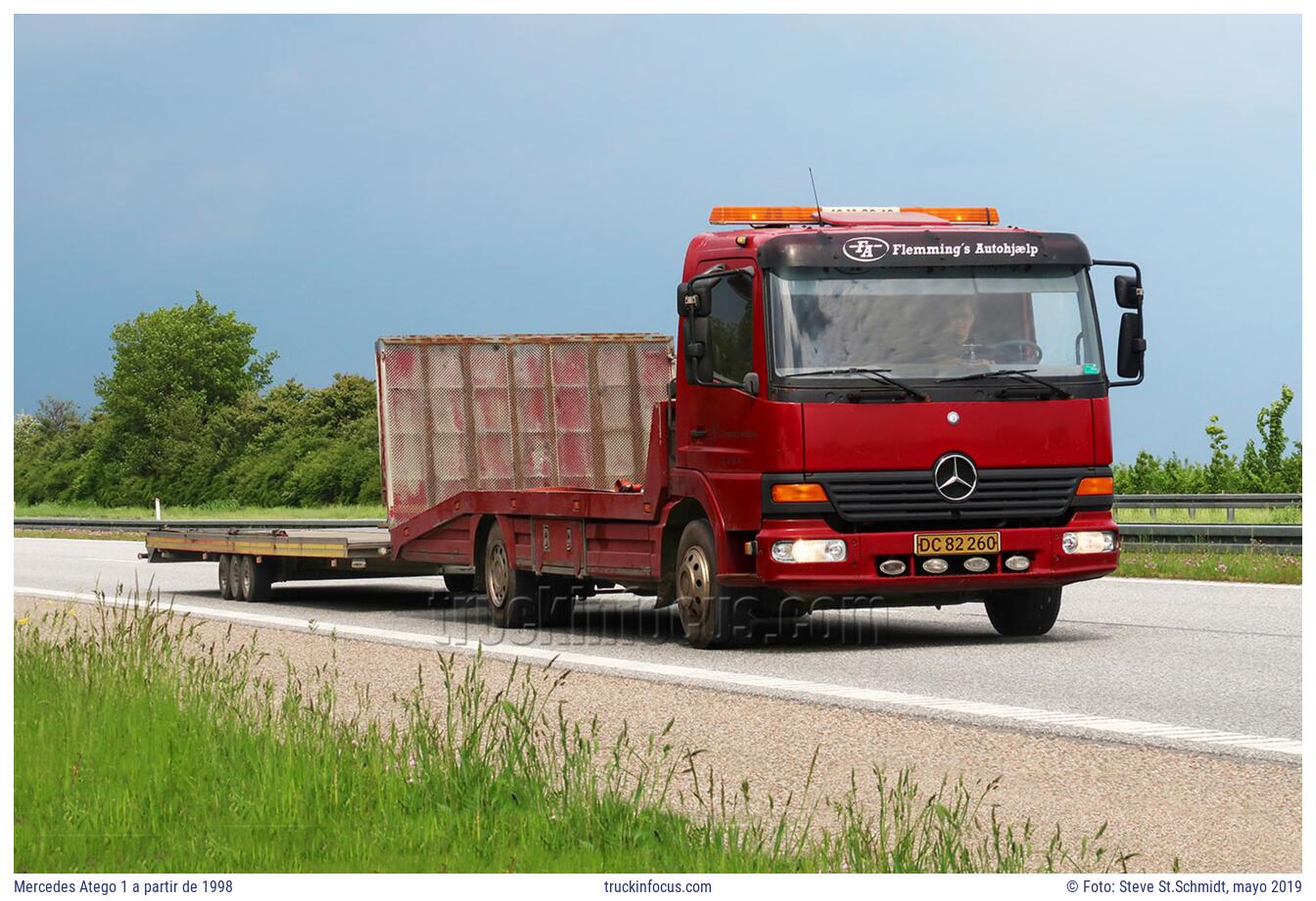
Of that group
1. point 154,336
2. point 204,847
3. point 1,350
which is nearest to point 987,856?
point 204,847

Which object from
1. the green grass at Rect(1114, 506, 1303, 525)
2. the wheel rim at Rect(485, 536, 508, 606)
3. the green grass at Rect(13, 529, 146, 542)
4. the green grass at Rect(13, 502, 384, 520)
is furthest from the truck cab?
the green grass at Rect(13, 502, 384, 520)

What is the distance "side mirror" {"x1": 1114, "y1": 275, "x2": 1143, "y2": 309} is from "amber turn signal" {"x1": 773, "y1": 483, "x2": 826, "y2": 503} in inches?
98.2

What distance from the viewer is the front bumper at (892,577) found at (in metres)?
13.1

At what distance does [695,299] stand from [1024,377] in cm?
226

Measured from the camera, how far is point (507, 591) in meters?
16.3

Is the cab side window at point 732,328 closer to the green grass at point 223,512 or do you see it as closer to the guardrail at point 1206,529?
the guardrail at point 1206,529

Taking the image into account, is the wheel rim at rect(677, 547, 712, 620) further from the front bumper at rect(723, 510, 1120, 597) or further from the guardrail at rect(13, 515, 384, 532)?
the guardrail at rect(13, 515, 384, 532)

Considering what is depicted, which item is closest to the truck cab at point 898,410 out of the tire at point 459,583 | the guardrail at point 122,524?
the tire at point 459,583

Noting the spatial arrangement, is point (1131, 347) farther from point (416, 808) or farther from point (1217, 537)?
point (1217, 537)

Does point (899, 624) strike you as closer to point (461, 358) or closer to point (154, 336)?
point (461, 358)

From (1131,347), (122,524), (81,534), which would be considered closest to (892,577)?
(1131,347)

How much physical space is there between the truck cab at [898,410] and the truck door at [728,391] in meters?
0.02

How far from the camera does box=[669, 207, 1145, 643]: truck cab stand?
13023 millimetres

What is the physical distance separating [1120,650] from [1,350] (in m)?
8.14
